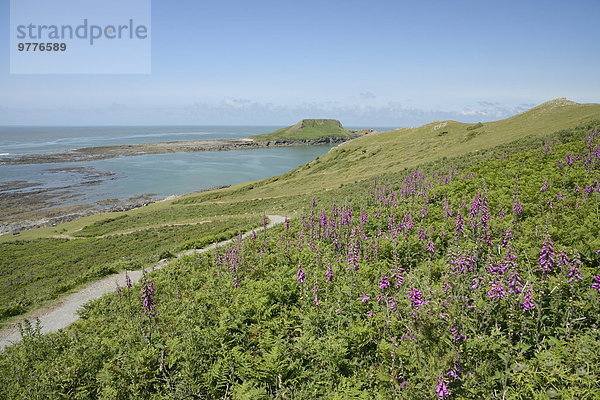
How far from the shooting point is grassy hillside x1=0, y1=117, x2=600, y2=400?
16.8ft

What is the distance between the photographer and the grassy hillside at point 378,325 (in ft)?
16.8

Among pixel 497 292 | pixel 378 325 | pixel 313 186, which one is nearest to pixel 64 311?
pixel 378 325

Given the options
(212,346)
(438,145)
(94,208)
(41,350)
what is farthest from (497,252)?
(94,208)

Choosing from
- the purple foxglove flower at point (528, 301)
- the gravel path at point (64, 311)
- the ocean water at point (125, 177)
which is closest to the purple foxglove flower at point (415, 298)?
the purple foxglove flower at point (528, 301)

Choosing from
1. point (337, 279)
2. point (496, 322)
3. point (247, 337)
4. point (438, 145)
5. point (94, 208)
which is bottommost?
point (94, 208)

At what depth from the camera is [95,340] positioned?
380 inches

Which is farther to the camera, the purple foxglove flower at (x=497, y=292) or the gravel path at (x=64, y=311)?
the gravel path at (x=64, y=311)

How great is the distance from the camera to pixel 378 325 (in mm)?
6867

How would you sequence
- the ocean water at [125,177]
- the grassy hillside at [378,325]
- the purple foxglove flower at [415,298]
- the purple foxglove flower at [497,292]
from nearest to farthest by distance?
1. the grassy hillside at [378,325]
2. the purple foxglove flower at [497,292]
3. the purple foxglove flower at [415,298]
4. the ocean water at [125,177]

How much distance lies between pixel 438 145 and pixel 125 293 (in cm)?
5656

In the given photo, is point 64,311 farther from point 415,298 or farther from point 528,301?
point 528,301

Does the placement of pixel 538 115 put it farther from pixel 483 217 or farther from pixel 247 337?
pixel 247 337

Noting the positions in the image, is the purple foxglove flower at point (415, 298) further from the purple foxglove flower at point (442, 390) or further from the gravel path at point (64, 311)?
the gravel path at point (64, 311)

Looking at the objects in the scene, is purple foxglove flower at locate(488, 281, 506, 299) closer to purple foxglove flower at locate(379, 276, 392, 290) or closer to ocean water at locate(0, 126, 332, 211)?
purple foxglove flower at locate(379, 276, 392, 290)
